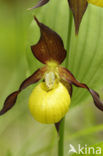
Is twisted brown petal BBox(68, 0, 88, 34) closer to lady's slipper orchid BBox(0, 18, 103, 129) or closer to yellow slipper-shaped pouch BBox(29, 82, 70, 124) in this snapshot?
lady's slipper orchid BBox(0, 18, 103, 129)

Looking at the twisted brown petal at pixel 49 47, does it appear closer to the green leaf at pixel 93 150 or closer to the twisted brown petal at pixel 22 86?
the twisted brown petal at pixel 22 86

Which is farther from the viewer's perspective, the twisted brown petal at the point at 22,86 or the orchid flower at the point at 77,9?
the twisted brown petal at the point at 22,86

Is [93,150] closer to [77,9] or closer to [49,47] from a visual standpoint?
[49,47]

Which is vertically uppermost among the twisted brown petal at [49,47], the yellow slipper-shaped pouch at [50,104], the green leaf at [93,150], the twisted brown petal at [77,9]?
the twisted brown petal at [77,9]

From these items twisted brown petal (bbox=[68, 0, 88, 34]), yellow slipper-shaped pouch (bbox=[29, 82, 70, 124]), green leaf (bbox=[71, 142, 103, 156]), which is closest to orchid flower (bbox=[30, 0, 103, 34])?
twisted brown petal (bbox=[68, 0, 88, 34])

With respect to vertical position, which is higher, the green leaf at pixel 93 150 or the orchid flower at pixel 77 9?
the orchid flower at pixel 77 9

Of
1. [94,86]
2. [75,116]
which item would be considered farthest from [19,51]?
[94,86]

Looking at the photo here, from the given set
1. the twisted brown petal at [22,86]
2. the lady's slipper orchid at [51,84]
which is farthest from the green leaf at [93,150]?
the twisted brown petal at [22,86]

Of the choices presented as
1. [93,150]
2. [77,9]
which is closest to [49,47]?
[77,9]

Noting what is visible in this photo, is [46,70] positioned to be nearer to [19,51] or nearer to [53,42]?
[53,42]
